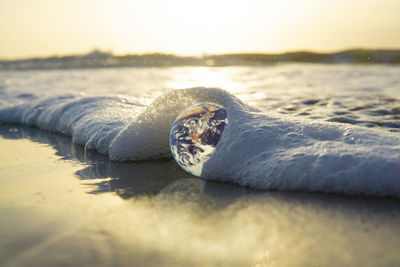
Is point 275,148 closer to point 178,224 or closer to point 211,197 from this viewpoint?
point 211,197

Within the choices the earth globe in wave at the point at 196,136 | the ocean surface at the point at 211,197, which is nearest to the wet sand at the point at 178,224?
the ocean surface at the point at 211,197

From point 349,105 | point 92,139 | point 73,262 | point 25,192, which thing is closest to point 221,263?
point 73,262

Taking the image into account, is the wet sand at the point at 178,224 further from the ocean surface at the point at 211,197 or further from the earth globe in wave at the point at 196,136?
the earth globe in wave at the point at 196,136

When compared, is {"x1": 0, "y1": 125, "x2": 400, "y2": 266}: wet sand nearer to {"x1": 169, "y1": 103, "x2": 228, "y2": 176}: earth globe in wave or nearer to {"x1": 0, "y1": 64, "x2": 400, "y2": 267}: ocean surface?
{"x1": 0, "y1": 64, "x2": 400, "y2": 267}: ocean surface

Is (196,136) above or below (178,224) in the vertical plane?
above

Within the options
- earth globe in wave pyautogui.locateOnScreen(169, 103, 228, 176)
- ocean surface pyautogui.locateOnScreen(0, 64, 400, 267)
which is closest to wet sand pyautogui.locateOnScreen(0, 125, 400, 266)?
ocean surface pyautogui.locateOnScreen(0, 64, 400, 267)

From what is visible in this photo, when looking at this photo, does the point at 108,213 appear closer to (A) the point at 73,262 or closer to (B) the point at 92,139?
(A) the point at 73,262

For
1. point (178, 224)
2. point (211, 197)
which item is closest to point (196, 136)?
point (211, 197)
